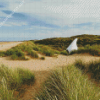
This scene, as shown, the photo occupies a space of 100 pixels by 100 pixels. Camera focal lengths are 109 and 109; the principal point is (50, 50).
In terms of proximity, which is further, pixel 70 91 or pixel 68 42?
pixel 68 42

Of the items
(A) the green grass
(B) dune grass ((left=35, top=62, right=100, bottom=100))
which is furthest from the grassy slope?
(B) dune grass ((left=35, top=62, right=100, bottom=100))

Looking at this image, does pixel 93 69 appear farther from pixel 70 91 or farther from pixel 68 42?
pixel 68 42

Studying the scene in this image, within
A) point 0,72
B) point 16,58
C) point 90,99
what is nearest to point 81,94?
point 90,99

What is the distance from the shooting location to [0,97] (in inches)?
106

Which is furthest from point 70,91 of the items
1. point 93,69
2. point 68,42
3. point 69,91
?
point 68,42

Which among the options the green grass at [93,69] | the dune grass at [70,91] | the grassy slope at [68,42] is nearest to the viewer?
the dune grass at [70,91]

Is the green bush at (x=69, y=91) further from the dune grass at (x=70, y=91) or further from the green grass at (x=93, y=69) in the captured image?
the green grass at (x=93, y=69)

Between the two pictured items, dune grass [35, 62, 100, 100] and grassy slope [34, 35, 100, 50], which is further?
grassy slope [34, 35, 100, 50]

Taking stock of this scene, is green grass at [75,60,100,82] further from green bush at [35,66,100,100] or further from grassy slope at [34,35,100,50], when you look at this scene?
grassy slope at [34,35,100,50]

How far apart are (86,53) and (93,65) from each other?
4.12m

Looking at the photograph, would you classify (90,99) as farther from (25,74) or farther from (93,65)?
(93,65)

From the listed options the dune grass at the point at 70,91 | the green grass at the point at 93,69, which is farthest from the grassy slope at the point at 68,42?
the dune grass at the point at 70,91

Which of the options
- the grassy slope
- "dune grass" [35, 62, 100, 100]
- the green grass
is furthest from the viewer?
the grassy slope

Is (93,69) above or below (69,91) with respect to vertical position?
below
